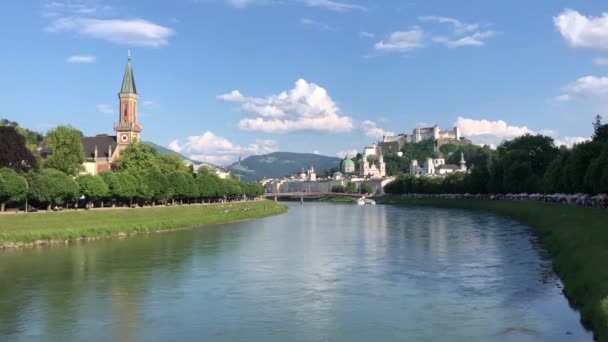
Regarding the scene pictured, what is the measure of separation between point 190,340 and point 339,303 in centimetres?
709

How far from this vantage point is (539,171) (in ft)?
356

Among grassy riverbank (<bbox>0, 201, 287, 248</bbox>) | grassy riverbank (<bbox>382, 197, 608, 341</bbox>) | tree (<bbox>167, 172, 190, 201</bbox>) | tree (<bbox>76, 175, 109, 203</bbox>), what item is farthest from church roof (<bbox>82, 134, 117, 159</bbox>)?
grassy riverbank (<bbox>382, 197, 608, 341</bbox>)

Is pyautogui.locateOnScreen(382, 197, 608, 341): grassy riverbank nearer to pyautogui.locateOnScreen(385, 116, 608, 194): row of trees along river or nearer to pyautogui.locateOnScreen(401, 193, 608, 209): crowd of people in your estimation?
pyautogui.locateOnScreen(401, 193, 608, 209): crowd of people

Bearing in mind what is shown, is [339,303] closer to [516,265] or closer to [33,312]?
[33,312]

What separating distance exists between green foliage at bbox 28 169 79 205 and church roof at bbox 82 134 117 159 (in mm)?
54356

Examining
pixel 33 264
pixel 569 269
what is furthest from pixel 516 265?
pixel 33 264

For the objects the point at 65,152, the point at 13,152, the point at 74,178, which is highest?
the point at 65,152

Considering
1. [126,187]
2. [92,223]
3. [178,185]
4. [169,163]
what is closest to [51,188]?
[92,223]

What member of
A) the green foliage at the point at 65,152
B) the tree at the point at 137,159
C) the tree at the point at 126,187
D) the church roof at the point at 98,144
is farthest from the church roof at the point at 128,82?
the tree at the point at 126,187

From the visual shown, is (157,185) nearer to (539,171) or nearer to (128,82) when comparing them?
(128,82)

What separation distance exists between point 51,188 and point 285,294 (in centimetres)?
3629

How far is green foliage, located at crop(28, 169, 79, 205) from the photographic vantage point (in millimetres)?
55594

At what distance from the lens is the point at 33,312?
23891 millimetres

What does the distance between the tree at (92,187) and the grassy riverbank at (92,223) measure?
262 cm
